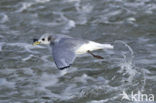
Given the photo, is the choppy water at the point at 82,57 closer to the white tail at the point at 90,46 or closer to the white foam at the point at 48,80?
the white foam at the point at 48,80

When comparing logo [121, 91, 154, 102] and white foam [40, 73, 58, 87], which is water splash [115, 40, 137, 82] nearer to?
logo [121, 91, 154, 102]

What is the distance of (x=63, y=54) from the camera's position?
5613 millimetres

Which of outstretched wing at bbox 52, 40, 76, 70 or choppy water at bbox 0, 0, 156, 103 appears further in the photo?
choppy water at bbox 0, 0, 156, 103

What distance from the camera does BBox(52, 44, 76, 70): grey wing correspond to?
5229 millimetres

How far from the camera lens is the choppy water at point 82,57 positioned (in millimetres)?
6113

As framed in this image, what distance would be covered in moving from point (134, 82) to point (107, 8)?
11.0ft

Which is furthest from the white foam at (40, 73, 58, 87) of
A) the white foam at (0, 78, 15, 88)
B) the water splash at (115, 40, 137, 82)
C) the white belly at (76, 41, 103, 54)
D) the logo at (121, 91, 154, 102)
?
the logo at (121, 91, 154, 102)

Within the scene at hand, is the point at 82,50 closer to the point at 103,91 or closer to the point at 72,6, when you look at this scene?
the point at 103,91

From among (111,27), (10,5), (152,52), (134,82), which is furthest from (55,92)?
(10,5)

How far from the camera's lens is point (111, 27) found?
8.41 meters

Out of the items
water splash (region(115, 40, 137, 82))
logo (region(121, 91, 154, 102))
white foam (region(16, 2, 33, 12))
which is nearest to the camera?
logo (region(121, 91, 154, 102))

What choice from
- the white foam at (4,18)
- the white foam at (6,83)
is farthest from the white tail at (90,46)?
the white foam at (4,18)

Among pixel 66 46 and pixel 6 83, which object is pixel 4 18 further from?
pixel 66 46

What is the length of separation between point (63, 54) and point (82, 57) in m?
1.71
